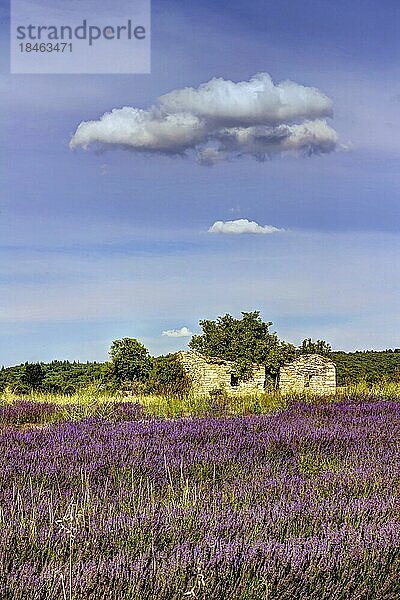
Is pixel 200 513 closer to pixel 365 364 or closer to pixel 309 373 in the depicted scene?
pixel 309 373

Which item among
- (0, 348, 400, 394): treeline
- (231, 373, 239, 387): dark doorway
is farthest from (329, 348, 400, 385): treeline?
(231, 373, 239, 387): dark doorway

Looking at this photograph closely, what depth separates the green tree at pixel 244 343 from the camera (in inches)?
925

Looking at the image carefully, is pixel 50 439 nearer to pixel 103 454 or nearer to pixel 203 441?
pixel 103 454

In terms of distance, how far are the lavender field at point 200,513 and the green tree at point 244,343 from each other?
1582 cm

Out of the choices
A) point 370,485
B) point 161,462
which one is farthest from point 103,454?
point 370,485

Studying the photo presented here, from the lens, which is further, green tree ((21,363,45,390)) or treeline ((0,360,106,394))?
green tree ((21,363,45,390))

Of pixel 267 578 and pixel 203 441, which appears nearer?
pixel 267 578

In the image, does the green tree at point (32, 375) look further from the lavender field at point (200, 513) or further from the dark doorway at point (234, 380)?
the lavender field at point (200, 513)

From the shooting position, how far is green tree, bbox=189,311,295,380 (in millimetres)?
23484

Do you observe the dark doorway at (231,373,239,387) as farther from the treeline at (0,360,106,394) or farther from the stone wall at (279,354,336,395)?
the treeline at (0,360,106,394)

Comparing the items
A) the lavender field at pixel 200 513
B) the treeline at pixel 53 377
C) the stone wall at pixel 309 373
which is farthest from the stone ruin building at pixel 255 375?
the lavender field at pixel 200 513

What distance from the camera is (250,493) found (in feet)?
14.6

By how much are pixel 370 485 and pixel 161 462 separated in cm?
149

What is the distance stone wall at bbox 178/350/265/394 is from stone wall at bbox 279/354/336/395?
1.35 m
